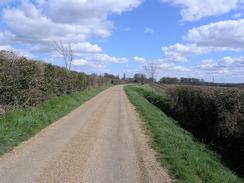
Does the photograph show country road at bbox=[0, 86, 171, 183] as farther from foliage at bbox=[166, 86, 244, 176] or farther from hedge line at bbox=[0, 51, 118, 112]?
foliage at bbox=[166, 86, 244, 176]

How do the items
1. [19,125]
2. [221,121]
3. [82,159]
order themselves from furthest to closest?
[221,121] < [19,125] < [82,159]

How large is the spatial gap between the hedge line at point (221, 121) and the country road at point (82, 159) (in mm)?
3665

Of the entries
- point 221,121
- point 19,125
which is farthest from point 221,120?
point 19,125

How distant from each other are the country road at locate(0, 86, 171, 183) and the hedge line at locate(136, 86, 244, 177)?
366 cm

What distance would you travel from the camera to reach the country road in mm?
5102

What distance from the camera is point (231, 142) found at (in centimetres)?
1047

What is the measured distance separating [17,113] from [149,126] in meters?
5.58

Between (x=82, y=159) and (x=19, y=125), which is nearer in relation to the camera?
(x=82, y=159)

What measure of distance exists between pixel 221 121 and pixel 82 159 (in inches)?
284

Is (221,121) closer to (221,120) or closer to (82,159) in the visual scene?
(221,120)

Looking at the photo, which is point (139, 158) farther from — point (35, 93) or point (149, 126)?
point (35, 93)

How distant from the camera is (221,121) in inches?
436

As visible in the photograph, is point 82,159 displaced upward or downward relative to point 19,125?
downward

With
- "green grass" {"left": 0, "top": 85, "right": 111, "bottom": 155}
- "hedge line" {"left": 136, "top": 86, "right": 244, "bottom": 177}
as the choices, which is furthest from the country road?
"hedge line" {"left": 136, "top": 86, "right": 244, "bottom": 177}
